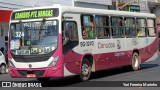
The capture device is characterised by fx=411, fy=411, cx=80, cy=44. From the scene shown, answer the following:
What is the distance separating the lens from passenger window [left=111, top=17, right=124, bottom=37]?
17938 mm

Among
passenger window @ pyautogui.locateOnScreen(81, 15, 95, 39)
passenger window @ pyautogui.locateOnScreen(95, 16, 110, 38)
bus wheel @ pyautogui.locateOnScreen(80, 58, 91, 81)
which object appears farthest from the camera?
passenger window @ pyautogui.locateOnScreen(95, 16, 110, 38)

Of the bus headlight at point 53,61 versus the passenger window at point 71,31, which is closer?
the bus headlight at point 53,61

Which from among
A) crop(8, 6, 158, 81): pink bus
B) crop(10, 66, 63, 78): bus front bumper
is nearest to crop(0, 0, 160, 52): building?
crop(8, 6, 158, 81): pink bus

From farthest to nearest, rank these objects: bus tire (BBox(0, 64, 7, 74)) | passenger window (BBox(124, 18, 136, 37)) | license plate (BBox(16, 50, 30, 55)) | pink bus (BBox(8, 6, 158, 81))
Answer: bus tire (BBox(0, 64, 7, 74))
passenger window (BBox(124, 18, 136, 37))
license plate (BBox(16, 50, 30, 55))
pink bus (BBox(8, 6, 158, 81))

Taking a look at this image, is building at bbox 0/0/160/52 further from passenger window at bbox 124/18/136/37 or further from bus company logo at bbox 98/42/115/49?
bus company logo at bbox 98/42/115/49

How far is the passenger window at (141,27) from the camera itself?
67.1ft

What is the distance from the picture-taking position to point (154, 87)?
524 inches

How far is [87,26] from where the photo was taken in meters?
16.0

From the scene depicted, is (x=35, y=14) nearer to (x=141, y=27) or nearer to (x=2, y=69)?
(x=141, y=27)

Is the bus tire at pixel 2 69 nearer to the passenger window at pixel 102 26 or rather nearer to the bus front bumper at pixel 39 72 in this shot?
the passenger window at pixel 102 26

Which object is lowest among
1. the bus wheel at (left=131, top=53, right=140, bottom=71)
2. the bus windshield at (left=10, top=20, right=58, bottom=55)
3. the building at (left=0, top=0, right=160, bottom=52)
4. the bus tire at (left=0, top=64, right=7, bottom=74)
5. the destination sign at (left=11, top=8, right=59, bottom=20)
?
the bus tire at (left=0, top=64, right=7, bottom=74)

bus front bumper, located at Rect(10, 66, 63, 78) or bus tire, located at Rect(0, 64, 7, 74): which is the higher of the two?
bus front bumper, located at Rect(10, 66, 63, 78)

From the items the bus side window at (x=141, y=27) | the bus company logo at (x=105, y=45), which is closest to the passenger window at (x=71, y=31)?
the bus company logo at (x=105, y=45)

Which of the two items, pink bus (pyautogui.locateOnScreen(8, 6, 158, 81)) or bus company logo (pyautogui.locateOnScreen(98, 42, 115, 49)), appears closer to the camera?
pink bus (pyautogui.locateOnScreen(8, 6, 158, 81))
